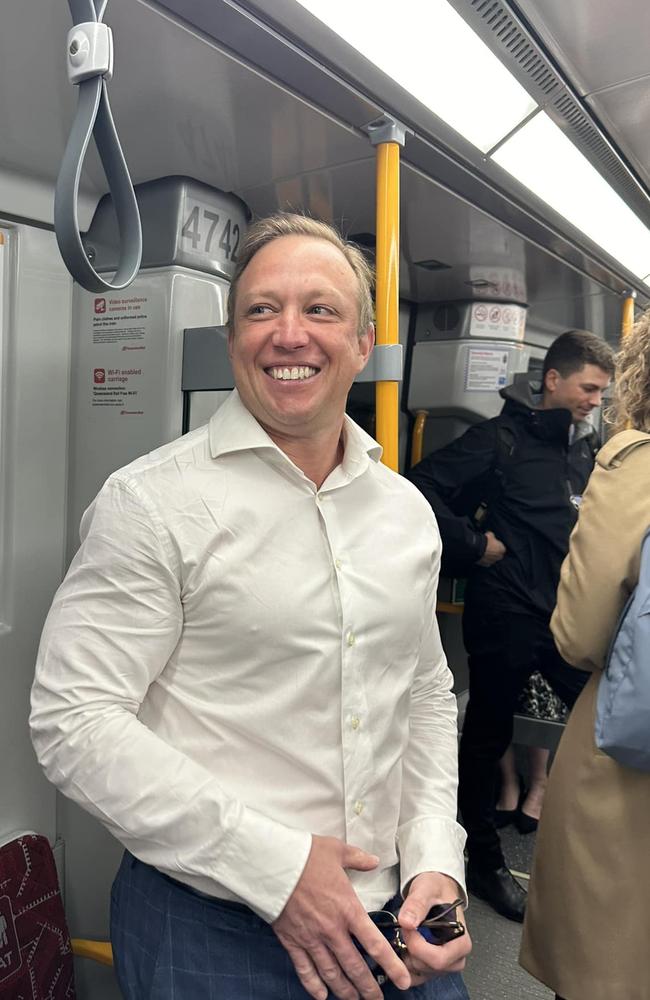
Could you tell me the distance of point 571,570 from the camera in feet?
5.11

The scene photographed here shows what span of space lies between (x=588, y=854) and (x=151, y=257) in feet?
5.73

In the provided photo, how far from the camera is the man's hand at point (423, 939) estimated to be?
3.95ft

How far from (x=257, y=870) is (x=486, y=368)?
2.93m

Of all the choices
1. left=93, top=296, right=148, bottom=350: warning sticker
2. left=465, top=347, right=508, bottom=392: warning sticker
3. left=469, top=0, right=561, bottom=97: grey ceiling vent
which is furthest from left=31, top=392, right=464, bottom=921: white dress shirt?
left=465, top=347, right=508, bottom=392: warning sticker

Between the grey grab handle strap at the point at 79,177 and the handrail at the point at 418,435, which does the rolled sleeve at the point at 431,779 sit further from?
the handrail at the point at 418,435

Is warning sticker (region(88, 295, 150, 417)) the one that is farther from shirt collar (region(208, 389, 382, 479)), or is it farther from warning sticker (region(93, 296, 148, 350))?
shirt collar (region(208, 389, 382, 479))

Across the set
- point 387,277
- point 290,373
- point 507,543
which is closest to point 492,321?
point 507,543

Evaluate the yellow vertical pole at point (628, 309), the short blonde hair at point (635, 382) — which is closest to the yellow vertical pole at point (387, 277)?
the short blonde hair at point (635, 382)

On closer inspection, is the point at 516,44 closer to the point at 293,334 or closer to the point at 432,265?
the point at 293,334

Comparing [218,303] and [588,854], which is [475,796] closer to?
[588,854]

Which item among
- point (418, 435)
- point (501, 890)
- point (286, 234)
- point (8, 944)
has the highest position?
point (286, 234)

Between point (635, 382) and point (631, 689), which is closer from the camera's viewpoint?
point (631, 689)

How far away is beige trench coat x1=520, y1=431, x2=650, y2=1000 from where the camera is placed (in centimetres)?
146

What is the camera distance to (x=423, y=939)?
47.9 inches
